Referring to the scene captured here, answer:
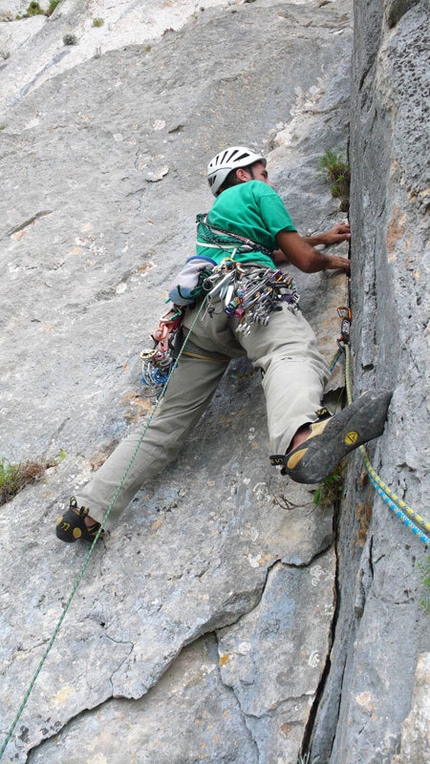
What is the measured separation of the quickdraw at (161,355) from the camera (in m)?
4.26

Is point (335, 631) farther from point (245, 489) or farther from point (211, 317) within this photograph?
point (211, 317)

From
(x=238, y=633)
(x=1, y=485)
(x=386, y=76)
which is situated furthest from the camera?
(x=1, y=485)

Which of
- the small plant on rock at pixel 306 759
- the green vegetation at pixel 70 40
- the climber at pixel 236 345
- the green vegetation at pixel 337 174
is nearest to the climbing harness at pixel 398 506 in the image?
the climber at pixel 236 345

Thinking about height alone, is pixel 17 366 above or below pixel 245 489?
above

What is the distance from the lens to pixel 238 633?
3232 millimetres

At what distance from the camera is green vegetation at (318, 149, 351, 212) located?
17.5ft

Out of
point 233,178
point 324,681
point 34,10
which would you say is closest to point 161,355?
point 233,178

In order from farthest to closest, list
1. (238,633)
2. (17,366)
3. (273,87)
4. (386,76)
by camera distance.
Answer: (273,87), (17,366), (386,76), (238,633)

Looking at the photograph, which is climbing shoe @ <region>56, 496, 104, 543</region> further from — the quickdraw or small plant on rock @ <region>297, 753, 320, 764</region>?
small plant on rock @ <region>297, 753, 320, 764</region>

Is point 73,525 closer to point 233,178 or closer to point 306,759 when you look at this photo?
point 306,759

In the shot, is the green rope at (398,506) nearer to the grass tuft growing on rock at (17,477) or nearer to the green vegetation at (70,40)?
the grass tuft growing on rock at (17,477)

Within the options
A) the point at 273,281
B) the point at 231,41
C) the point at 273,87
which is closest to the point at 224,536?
the point at 273,281

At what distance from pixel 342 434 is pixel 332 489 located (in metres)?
0.78

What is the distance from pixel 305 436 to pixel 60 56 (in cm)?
782
